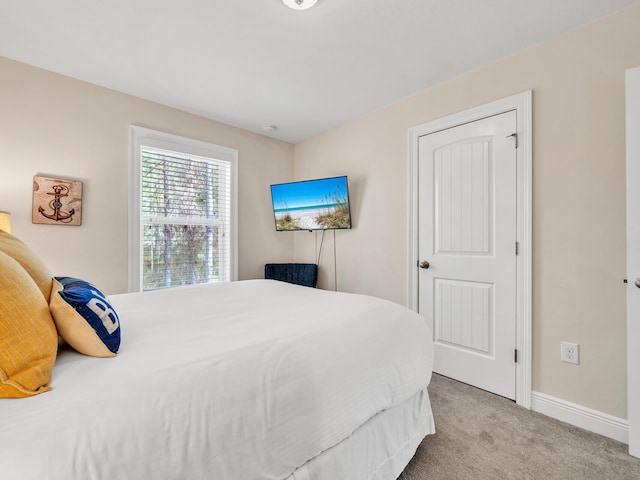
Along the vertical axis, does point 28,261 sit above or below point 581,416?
above

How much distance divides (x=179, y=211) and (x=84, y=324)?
2.28 m

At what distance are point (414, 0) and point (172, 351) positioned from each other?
6.77ft

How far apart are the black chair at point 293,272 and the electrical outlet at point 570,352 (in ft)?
7.44

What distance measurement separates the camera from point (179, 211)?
9.86ft

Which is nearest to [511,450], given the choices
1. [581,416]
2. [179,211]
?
[581,416]

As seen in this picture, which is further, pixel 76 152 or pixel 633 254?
pixel 76 152

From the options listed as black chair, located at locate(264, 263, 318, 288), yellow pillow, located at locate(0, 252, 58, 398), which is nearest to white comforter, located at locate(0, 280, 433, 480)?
yellow pillow, located at locate(0, 252, 58, 398)

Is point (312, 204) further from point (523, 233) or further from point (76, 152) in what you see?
point (76, 152)

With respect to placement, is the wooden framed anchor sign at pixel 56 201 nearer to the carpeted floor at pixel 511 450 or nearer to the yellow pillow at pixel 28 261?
the yellow pillow at pixel 28 261

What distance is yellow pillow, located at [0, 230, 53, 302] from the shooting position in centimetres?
103

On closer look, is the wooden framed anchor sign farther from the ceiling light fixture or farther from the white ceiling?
the ceiling light fixture

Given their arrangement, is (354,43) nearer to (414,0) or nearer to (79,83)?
(414,0)

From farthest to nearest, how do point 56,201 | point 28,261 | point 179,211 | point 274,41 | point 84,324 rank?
1. point 179,211
2. point 56,201
3. point 274,41
4. point 28,261
5. point 84,324

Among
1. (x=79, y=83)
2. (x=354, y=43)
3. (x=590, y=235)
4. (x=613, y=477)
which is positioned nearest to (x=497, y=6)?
(x=354, y=43)
